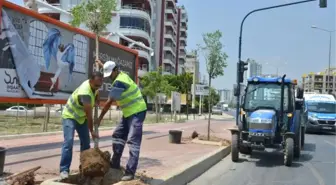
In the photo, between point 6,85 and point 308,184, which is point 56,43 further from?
point 308,184

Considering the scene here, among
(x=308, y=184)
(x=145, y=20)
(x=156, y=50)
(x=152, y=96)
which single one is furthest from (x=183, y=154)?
(x=156, y=50)

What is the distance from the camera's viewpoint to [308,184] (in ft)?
30.8

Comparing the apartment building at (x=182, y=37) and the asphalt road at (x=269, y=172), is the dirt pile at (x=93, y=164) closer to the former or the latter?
the asphalt road at (x=269, y=172)

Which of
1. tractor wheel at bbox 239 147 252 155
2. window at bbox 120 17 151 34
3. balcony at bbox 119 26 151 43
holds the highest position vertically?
window at bbox 120 17 151 34

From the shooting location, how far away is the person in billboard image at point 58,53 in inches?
508

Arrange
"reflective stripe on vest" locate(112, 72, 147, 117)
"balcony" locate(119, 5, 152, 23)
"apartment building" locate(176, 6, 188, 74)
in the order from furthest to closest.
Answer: "apartment building" locate(176, 6, 188, 74) → "balcony" locate(119, 5, 152, 23) → "reflective stripe on vest" locate(112, 72, 147, 117)

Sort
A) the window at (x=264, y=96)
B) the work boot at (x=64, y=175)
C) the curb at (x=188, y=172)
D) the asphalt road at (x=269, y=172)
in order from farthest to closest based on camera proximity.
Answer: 1. the window at (x=264, y=96)
2. the asphalt road at (x=269, y=172)
3. the curb at (x=188, y=172)
4. the work boot at (x=64, y=175)

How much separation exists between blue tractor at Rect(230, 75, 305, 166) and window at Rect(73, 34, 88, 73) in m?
5.65

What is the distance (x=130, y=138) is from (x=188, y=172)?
2707mm

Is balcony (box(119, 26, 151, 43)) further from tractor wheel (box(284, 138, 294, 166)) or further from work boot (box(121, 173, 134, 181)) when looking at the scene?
work boot (box(121, 173, 134, 181))

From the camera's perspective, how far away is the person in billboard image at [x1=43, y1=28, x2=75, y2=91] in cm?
1290

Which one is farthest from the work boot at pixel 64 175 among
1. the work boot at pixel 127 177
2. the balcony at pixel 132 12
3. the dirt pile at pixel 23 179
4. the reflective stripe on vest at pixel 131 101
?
the balcony at pixel 132 12

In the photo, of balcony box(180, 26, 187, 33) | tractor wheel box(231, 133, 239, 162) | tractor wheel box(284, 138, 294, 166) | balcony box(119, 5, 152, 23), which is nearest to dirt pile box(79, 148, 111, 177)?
tractor wheel box(231, 133, 239, 162)

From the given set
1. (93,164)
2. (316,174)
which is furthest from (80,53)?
(93,164)
